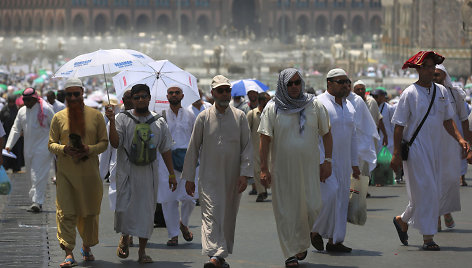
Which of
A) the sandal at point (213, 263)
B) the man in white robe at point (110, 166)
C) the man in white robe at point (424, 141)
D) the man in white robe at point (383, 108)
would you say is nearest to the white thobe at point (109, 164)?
the man in white robe at point (110, 166)

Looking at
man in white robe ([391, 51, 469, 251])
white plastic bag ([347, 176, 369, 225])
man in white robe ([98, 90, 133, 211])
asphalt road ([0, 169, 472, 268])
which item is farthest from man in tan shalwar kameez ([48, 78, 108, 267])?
man in white robe ([391, 51, 469, 251])

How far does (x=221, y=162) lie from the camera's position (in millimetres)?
8219

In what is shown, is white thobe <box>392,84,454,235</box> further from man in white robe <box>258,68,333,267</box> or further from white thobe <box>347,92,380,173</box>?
man in white robe <box>258,68,333,267</box>

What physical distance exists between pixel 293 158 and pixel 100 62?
6.34ft

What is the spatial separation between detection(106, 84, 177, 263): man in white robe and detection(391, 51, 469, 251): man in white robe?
6.06ft

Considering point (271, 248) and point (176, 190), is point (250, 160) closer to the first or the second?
point (271, 248)

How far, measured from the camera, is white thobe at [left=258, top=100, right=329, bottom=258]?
8.18 meters

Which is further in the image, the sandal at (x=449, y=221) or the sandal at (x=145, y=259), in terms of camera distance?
the sandal at (x=449, y=221)

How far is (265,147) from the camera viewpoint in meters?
8.30

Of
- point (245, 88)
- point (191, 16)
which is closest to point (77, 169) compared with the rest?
point (245, 88)

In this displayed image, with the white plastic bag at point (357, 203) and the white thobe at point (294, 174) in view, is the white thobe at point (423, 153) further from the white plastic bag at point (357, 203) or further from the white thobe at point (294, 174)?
the white thobe at point (294, 174)

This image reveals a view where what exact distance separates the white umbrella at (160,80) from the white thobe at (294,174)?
6.55ft

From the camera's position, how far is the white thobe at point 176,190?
959 centimetres

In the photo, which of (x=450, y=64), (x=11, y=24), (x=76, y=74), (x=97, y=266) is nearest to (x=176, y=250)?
(x=97, y=266)
